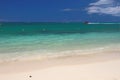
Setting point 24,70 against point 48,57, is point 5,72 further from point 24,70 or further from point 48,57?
point 48,57

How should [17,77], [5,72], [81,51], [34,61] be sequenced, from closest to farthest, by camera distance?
[17,77], [5,72], [34,61], [81,51]

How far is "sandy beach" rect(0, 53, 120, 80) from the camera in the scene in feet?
15.9

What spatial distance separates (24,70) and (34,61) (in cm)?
108

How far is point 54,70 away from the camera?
209 inches

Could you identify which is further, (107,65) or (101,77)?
(107,65)

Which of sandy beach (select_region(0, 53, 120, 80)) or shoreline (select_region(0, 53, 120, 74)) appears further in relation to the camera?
shoreline (select_region(0, 53, 120, 74))

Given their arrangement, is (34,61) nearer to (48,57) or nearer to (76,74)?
(48,57)

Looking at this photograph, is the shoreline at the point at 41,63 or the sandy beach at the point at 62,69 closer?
the sandy beach at the point at 62,69

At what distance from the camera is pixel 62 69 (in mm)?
5406

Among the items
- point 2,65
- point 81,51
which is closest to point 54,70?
point 2,65

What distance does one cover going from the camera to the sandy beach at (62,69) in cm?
485

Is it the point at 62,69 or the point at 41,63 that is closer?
the point at 62,69

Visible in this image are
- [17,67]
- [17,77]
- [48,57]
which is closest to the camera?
[17,77]

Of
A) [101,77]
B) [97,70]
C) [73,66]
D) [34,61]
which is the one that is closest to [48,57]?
[34,61]
